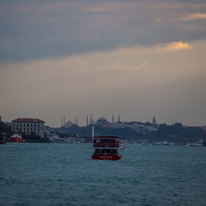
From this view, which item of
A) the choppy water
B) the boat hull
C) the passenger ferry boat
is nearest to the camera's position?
the choppy water

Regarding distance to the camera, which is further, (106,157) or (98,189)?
(106,157)

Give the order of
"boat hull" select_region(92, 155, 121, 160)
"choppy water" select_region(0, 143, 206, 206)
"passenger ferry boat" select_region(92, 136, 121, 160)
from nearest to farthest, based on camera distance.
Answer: "choppy water" select_region(0, 143, 206, 206) → "boat hull" select_region(92, 155, 121, 160) → "passenger ferry boat" select_region(92, 136, 121, 160)

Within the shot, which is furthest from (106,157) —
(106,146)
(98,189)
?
(98,189)

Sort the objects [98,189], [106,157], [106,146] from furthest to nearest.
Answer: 1. [106,146]
2. [106,157]
3. [98,189]

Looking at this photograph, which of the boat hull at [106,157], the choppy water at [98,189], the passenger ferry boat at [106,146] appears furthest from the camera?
the passenger ferry boat at [106,146]

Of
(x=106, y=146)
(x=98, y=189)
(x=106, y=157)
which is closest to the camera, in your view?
(x=98, y=189)

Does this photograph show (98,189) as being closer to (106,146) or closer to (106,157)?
(106,157)

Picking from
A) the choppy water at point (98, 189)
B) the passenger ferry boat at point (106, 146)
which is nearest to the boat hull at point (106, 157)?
the passenger ferry boat at point (106, 146)

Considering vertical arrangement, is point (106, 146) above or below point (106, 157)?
above

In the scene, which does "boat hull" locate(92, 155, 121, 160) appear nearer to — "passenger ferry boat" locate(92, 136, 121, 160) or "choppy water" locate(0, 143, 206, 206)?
"passenger ferry boat" locate(92, 136, 121, 160)

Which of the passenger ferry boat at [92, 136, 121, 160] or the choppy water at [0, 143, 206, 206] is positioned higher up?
the passenger ferry boat at [92, 136, 121, 160]

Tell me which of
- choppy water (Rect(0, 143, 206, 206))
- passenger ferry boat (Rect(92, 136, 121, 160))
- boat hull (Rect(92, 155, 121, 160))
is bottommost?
Result: choppy water (Rect(0, 143, 206, 206))

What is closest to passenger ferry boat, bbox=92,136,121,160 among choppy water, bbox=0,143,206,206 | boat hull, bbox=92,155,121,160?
boat hull, bbox=92,155,121,160

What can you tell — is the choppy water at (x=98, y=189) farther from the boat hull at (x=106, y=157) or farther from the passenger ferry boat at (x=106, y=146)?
the passenger ferry boat at (x=106, y=146)
